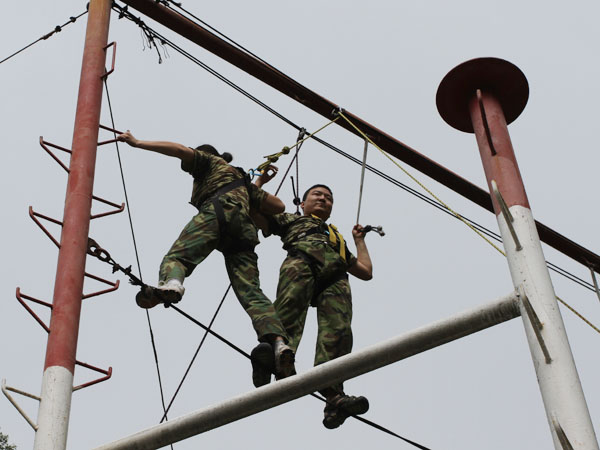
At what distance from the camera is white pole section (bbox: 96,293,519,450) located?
4285 mm

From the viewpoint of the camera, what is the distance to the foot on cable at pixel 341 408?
6539 millimetres

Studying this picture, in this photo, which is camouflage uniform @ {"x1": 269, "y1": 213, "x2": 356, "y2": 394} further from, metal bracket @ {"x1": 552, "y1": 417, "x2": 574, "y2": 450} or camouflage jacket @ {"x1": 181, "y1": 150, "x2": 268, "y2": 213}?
metal bracket @ {"x1": 552, "y1": 417, "x2": 574, "y2": 450}

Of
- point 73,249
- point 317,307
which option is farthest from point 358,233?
point 73,249

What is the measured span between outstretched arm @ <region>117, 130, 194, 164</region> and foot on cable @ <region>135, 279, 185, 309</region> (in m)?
1.08

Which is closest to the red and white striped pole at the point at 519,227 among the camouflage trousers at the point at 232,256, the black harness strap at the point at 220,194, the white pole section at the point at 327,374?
the white pole section at the point at 327,374

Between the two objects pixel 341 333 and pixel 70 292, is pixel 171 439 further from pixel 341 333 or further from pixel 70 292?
pixel 341 333

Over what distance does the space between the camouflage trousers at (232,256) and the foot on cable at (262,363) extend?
178 millimetres

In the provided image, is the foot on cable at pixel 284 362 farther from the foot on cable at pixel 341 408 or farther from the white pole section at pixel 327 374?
the white pole section at pixel 327 374

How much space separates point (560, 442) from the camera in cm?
388

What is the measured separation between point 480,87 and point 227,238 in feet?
7.44

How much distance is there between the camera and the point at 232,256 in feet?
23.4

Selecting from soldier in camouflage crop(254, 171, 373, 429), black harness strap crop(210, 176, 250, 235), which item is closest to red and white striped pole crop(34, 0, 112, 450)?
black harness strap crop(210, 176, 250, 235)

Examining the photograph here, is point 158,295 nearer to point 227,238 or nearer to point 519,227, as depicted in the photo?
point 227,238

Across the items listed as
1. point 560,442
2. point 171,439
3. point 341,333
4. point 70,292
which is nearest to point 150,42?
point 341,333
